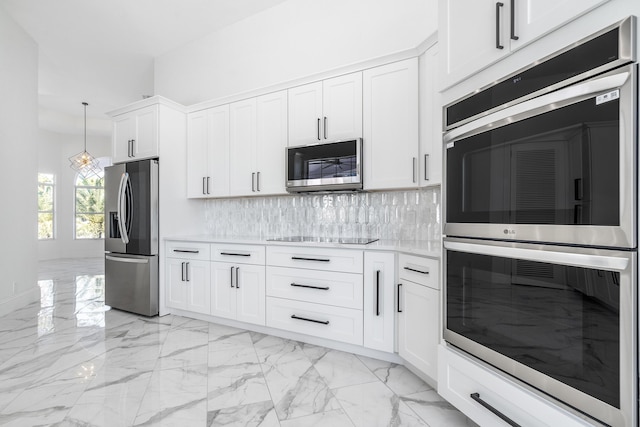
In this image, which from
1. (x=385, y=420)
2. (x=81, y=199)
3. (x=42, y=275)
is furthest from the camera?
(x=81, y=199)

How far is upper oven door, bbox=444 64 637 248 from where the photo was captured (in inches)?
34.8

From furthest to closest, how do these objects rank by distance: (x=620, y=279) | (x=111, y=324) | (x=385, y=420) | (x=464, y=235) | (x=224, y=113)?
(x=224, y=113) < (x=111, y=324) < (x=385, y=420) < (x=464, y=235) < (x=620, y=279)

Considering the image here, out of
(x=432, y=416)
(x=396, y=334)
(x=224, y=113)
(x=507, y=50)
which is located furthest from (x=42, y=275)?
(x=507, y=50)

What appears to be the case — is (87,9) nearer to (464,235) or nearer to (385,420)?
(464,235)

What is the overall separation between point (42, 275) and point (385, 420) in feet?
22.6

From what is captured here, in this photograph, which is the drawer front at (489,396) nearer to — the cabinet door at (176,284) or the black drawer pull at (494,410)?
the black drawer pull at (494,410)

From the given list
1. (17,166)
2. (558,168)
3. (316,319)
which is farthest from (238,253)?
(17,166)

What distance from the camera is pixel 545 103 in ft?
3.58

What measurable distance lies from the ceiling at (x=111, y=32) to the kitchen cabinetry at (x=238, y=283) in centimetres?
268

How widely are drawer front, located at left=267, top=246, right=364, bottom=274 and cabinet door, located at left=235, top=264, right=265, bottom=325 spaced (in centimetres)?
20

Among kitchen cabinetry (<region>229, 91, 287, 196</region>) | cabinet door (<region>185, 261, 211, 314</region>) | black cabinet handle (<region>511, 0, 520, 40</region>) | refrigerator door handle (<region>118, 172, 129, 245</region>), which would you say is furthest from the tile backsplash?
black cabinet handle (<region>511, 0, 520, 40</region>)

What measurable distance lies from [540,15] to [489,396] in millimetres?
1472

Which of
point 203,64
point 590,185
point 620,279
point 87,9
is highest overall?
point 87,9

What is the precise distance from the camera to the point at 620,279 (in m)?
0.89
